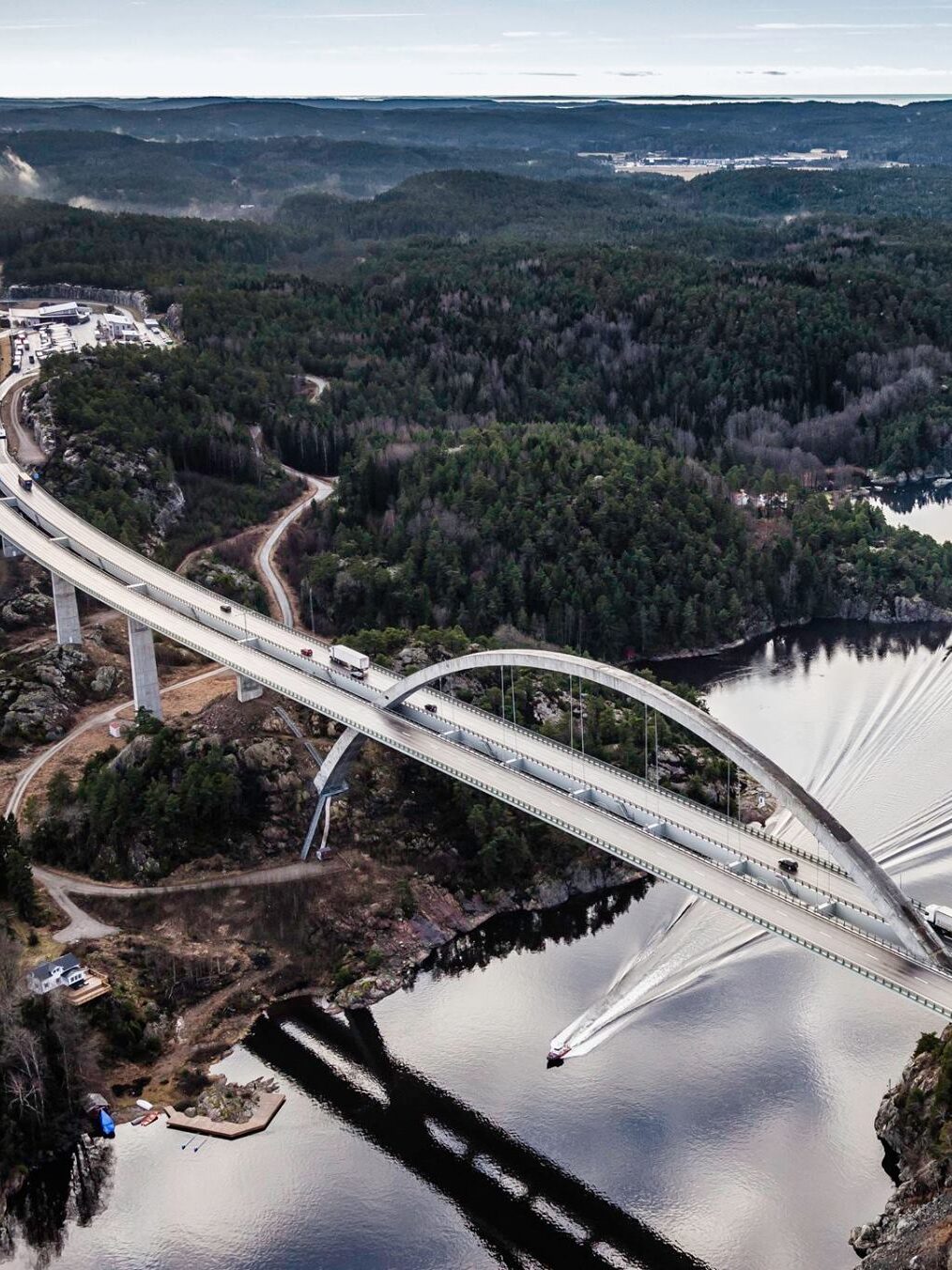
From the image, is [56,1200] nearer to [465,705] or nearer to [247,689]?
[465,705]

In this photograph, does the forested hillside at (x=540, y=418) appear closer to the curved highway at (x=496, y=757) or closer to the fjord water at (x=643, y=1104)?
the curved highway at (x=496, y=757)

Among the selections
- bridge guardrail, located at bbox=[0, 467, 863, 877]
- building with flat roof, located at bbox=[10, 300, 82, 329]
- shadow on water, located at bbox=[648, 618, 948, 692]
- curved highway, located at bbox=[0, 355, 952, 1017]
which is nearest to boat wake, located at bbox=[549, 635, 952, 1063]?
bridge guardrail, located at bbox=[0, 467, 863, 877]

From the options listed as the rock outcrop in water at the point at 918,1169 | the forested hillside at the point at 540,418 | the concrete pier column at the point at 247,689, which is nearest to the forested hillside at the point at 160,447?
the forested hillside at the point at 540,418

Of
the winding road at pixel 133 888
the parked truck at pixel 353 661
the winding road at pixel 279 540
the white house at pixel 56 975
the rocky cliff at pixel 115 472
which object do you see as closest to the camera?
the white house at pixel 56 975

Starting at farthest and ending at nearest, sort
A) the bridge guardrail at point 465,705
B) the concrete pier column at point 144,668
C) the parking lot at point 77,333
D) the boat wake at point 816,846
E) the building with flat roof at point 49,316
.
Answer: the building with flat roof at point 49,316
the parking lot at point 77,333
the concrete pier column at point 144,668
the boat wake at point 816,846
the bridge guardrail at point 465,705

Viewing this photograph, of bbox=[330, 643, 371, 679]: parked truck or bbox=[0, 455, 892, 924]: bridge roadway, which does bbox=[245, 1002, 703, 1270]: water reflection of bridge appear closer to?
bbox=[0, 455, 892, 924]: bridge roadway

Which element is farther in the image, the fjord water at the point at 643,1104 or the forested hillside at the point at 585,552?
the forested hillside at the point at 585,552

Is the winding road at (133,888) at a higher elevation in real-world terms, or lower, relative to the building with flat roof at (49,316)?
lower

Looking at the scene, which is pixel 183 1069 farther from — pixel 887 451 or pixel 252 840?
pixel 887 451
